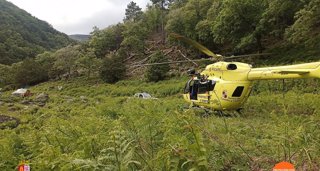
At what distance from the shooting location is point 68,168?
3307 mm

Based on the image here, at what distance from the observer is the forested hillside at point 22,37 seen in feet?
292

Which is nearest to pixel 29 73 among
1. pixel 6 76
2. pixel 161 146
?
pixel 6 76

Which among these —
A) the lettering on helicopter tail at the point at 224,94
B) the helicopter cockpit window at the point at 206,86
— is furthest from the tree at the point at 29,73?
the lettering on helicopter tail at the point at 224,94

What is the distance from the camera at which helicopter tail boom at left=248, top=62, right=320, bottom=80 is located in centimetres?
981

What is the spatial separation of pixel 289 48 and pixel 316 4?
244 inches

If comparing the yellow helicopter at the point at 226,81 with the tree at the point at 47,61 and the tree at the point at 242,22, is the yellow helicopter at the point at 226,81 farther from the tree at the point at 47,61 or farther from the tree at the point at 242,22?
the tree at the point at 47,61

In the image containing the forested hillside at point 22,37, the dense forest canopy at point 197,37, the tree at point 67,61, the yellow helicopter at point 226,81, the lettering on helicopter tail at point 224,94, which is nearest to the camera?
the yellow helicopter at point 226,81

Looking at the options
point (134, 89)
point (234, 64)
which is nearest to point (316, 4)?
point (234, 64)

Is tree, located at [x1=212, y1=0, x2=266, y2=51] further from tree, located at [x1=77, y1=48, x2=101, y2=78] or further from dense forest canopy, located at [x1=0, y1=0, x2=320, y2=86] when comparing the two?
tree, located at [x1=77, y1=48, x2=101, y2=78]

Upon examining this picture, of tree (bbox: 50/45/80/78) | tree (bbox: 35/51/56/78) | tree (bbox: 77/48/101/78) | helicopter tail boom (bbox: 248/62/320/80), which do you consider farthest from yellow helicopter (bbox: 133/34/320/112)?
tree (bbox: 35/51/56/78)

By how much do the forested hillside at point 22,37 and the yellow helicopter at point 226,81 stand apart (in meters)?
77.9

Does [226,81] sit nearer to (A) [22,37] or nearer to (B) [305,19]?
(B) [305,19]

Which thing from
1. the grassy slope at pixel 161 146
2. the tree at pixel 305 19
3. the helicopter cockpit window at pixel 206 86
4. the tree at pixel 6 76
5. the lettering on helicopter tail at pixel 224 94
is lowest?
the tree at pixel 6 76

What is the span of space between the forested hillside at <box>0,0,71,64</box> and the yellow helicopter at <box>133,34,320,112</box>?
77892 mm
